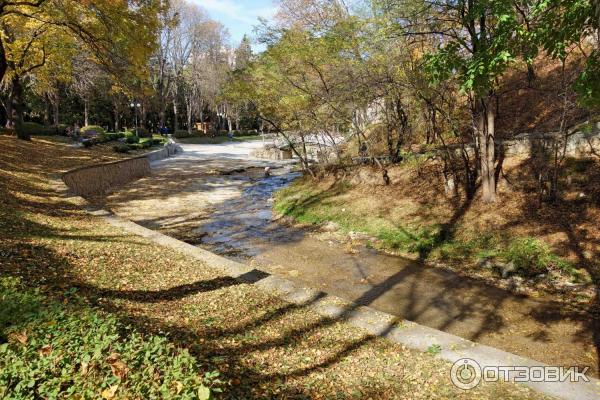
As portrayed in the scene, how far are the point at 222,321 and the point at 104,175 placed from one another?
18415 mm

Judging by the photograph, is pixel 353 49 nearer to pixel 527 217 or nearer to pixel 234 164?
pixel 527 217

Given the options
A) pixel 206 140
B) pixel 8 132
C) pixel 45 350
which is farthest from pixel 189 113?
pixel 45 350

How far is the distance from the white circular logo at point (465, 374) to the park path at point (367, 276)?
2.25 m

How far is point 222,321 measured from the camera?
549cm

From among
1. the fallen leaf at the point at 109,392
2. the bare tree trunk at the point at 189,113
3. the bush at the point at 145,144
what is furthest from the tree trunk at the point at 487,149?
the bare tree trunk at the point at 189,113

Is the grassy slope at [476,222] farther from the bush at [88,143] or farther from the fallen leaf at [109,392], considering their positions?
the bush at [88,143]

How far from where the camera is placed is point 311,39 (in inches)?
594

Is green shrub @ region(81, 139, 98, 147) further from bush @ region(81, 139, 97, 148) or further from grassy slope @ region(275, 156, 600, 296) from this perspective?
grassy slope @ region(275, 156, 600, 296)

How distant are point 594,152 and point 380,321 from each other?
9369 mm

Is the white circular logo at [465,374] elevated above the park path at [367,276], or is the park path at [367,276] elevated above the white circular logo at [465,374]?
the white circular logo at [465,374]

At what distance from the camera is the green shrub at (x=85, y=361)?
3.07m

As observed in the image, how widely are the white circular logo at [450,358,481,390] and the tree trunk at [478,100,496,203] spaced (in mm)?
8152

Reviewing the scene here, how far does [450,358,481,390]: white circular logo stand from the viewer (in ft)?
14.3

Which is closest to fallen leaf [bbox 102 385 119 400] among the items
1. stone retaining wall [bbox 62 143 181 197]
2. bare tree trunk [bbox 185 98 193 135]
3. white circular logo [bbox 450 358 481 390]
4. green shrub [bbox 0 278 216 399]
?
green shrub [bbox 0 278 216 399]
